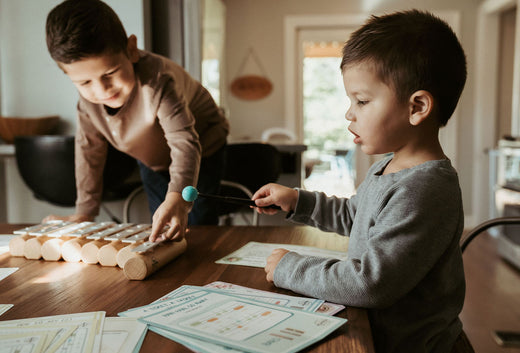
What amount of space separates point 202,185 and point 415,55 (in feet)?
3.19

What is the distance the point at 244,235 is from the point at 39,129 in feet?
5.38

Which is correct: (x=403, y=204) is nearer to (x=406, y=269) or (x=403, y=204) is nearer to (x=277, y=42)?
(x=406, y=269)

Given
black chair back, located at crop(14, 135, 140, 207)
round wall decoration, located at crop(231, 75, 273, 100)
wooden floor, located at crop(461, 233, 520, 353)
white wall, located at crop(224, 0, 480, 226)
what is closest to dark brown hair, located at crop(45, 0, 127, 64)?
black chair back, located at crop(14, 135, 140, 207)

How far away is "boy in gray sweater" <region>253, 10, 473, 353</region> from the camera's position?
606 millimetres

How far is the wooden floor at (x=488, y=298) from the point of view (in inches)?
78.7

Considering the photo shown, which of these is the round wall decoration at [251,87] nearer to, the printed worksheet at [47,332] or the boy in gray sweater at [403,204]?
the boy in gray sweater at [403,204]

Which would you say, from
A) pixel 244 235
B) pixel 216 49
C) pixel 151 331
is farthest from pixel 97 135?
pixel 216 49

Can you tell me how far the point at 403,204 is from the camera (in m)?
0.63

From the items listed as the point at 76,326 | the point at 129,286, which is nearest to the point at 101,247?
the point at 129,286

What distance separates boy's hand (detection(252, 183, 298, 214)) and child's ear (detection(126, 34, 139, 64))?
1.76 feet

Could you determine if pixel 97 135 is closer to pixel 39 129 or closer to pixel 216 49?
pixel 39 129

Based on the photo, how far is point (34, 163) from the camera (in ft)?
6.05

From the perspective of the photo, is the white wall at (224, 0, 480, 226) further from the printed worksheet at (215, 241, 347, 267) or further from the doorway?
the printed worksheet at (215, 241, 347, 267)

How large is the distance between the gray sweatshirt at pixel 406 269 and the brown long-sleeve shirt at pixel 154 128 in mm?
502
